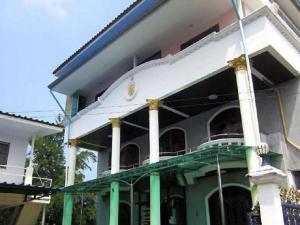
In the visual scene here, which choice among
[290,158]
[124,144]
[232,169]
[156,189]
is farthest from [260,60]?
[124,144]

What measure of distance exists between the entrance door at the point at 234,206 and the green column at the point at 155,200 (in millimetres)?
3173

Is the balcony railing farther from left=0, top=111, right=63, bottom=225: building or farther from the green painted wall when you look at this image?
left=0, top=111, right=63, bottom=225: building

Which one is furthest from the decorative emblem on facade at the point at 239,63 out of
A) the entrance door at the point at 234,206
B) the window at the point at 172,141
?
the window at the point at 172,141

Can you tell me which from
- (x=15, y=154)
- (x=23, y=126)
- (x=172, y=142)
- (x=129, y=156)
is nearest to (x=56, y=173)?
(x=129, y=156)

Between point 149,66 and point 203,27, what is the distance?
2.96 metres

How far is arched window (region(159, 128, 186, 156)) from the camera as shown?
16938 millimetres

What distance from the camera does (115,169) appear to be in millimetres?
15703

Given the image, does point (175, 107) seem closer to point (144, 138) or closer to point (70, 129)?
point (144, 138)

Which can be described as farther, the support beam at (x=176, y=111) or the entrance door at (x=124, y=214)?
the entrance door at (x=124, y=214)

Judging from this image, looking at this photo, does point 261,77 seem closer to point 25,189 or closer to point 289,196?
point 289,196

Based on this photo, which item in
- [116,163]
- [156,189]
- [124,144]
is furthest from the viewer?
[124,144]

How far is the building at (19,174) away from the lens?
14328 mm

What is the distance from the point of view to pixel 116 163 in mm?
15805

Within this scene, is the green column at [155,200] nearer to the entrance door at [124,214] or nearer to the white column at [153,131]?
the white column at [153,131]
